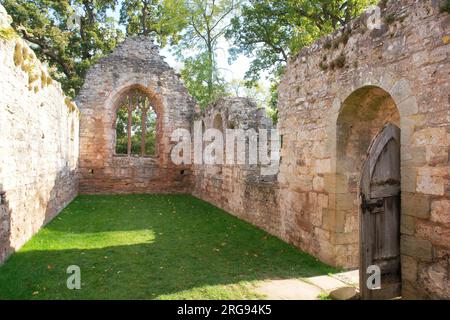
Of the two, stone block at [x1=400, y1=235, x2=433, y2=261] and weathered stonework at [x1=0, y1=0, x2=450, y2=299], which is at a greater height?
weathered stonework at [x1=0, y1=0, x2=450, y2=299]

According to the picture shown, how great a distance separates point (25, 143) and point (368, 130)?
226 inches

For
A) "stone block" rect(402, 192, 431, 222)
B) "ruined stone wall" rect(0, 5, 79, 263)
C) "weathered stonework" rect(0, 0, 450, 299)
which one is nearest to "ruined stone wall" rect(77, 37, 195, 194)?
"weathered stonework" rect(0, 0, 450, 299)

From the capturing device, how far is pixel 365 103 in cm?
486

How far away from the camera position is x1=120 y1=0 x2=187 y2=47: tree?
20.8 meters

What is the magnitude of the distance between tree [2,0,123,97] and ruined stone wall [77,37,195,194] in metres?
5.61

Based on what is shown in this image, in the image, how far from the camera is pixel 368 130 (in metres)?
5.12

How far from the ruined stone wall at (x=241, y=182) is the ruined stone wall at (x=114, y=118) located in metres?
2.08

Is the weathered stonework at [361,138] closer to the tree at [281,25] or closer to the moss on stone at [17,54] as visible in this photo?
the moss on stone at [17,54]

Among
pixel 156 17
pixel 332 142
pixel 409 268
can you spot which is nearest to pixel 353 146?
pixel 332 142

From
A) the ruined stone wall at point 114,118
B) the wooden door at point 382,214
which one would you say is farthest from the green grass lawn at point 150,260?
the ruined stone wall at point 114,118

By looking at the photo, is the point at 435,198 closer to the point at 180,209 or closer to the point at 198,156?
the point at 180,209

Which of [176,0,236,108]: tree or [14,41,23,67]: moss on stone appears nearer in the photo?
[14,41,23,67]: moss on stone

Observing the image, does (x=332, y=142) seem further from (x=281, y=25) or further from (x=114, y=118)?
(x=281, y=25)

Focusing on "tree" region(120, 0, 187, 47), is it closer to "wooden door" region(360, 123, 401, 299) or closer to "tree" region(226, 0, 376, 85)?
"tree" region(226, 0, 376, 85)
